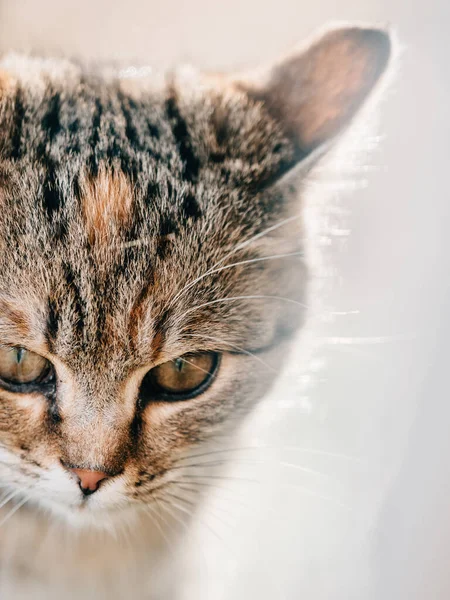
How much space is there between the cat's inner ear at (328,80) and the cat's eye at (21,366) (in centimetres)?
34

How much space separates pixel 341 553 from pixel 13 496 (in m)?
0.38

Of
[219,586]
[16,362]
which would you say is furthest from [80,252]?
[219,586]

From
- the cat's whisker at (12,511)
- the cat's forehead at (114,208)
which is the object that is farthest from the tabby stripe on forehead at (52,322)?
→ the cat's whisker at (12,511)

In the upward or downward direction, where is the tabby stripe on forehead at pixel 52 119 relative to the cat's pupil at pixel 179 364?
upward

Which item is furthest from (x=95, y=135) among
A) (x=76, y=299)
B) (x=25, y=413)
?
(x=25, y=413)

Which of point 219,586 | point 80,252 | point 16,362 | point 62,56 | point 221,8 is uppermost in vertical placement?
point 221,8

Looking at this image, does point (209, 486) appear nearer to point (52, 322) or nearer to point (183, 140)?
point (52, 322)

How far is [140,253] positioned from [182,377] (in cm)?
15

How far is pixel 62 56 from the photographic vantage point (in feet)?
1.95

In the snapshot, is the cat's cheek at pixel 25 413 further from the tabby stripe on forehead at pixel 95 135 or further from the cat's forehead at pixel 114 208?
the tabby stripe on forehead at pixel 95 135

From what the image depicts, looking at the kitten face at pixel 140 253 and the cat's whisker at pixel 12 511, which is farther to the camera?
the cat's whisker at pixel 12 511

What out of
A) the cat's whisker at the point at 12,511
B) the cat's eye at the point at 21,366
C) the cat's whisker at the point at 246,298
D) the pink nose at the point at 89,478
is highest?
the cat's whisker at the point at 246,298

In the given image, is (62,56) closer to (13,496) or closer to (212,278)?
(212,278)

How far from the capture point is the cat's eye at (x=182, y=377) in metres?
0.57
